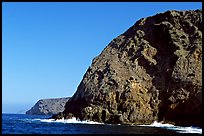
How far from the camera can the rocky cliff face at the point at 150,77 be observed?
76.8 m

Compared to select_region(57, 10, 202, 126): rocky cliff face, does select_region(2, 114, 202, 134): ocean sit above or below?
below

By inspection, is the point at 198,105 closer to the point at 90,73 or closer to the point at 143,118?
the point at 143,118

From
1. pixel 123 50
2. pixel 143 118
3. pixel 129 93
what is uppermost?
pixel 123 50

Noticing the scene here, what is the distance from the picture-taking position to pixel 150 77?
8950cm

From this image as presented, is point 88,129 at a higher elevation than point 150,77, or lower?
lower

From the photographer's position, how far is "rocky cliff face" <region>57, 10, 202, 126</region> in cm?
7675

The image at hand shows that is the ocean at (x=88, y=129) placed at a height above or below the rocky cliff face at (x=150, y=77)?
below

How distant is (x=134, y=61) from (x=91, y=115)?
1977 cm

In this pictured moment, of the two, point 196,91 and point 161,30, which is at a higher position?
point 161,30

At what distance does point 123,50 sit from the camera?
98.2 metres

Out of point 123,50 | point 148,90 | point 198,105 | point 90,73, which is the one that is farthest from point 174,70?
point 90,73

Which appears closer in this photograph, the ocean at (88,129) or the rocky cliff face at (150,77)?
the ocean at (88,129)

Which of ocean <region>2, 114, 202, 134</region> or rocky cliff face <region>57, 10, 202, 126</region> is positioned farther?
rocky cliff face <region>57, 10, 202, 126</region>

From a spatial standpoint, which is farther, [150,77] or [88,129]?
[150,77]
